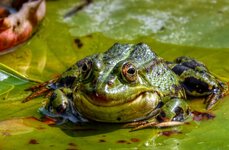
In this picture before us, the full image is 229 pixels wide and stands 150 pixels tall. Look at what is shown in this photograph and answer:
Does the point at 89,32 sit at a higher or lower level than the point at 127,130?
Result: higher

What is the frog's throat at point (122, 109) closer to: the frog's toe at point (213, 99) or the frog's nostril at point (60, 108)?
the frog's nostril at point (60, 108)

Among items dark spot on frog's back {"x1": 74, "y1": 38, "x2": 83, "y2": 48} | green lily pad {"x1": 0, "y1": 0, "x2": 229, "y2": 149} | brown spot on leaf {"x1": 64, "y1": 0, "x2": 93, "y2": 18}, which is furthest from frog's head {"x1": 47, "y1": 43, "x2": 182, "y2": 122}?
brown spot on leaf {"x1": 64, "y1": 0, "x2": 93, "y2": 18}

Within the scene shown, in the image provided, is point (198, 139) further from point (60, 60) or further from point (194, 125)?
point (60, 60)

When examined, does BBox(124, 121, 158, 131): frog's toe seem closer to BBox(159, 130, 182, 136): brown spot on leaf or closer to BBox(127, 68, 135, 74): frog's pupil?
BBox(159, 130, 182, 136): brown spot on leaf

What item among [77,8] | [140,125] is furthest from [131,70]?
[77,8]

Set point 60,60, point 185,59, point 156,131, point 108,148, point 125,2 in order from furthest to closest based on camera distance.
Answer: point 125,2
point 60,60
point 185,59
point 156,131
point 108,148

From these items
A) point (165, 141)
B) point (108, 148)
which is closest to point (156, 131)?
point (165, 141)

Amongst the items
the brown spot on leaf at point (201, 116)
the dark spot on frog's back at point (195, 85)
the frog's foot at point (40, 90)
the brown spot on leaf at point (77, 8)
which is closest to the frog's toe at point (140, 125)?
the brown spot on leaf at point (201, 116)
